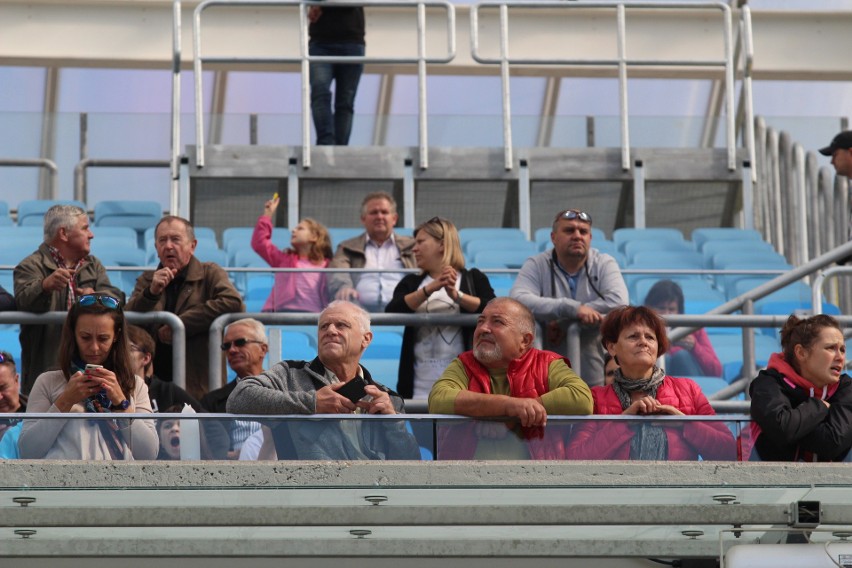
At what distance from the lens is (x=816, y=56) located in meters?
18.0

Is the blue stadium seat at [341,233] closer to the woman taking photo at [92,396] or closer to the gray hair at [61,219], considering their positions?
the gray hair at [61,219]

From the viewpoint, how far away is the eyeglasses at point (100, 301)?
7.14m

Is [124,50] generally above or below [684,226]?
above

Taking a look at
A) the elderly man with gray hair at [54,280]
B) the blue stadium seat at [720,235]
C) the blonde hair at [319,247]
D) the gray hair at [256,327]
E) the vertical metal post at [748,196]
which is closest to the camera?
the gray hair at [256,327]

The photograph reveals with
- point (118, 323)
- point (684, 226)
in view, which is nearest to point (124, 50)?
point (684, 226)

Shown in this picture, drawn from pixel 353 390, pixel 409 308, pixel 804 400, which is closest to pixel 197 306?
pixel 409 308

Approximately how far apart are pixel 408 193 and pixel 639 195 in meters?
1.73

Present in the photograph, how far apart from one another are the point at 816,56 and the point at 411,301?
33.7 feet

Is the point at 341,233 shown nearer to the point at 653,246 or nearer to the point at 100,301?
the point at 653,246

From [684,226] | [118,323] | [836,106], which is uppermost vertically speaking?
[836,106]

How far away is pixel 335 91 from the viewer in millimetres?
14133

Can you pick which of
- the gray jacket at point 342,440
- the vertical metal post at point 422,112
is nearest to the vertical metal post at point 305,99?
the vertical metal post at point 422,112

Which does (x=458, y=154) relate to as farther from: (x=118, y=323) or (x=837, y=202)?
(x=118, y=323)

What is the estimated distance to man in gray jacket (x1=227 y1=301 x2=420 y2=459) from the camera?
6.37 m
